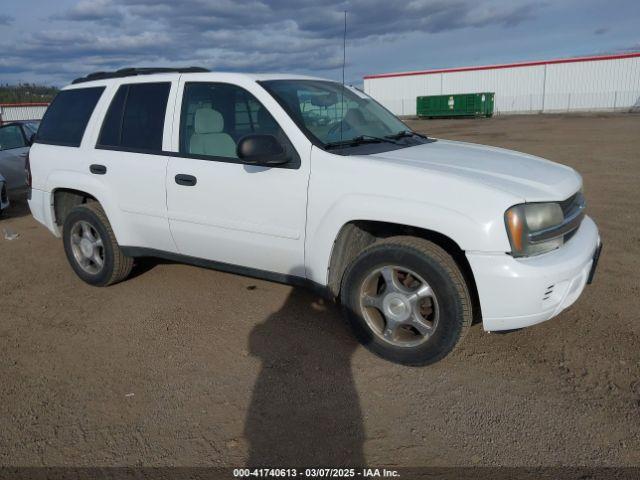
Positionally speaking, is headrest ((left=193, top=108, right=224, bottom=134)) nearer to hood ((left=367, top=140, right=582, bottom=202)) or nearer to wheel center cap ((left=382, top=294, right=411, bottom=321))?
hood ((left=367, top=140, right=582, bottom=202))

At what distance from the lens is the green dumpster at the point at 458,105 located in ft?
141

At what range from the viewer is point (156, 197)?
434cm

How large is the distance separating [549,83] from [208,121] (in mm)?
49975

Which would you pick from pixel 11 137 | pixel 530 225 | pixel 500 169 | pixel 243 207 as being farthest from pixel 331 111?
pixel 11 137

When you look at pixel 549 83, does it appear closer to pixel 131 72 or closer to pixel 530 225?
pixel 131 72

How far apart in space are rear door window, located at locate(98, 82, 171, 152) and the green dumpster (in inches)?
1648

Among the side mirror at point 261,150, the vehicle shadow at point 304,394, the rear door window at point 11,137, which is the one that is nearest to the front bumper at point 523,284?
the vehicle shadow at point 304,394

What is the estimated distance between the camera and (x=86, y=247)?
508 centimetres

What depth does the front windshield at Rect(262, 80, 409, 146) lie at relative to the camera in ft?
12.6

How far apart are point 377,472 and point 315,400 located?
71cm

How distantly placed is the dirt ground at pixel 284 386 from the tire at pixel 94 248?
19 cm

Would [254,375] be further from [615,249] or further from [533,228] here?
[615,249]

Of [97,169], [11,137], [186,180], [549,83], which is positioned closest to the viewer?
[186,180]

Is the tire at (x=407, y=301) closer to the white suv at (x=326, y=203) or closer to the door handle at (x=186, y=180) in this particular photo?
the white suv at (x=326, y=203)
